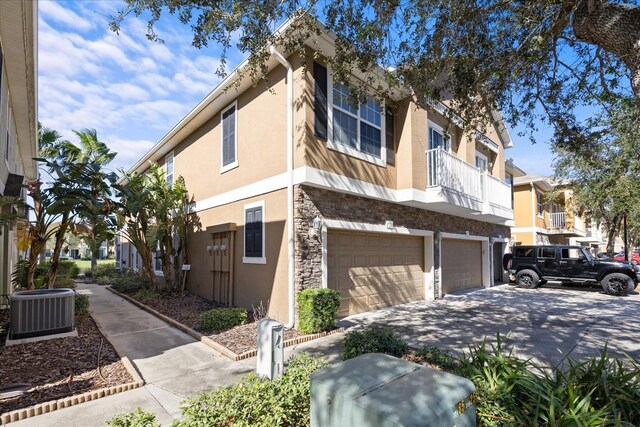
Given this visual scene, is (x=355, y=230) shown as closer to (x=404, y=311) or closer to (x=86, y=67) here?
(x=404, y=311)

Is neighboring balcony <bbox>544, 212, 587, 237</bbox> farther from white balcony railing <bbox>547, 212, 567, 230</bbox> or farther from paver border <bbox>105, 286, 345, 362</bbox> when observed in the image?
paver border <bbox>105, 286, 345, 362</bbox>

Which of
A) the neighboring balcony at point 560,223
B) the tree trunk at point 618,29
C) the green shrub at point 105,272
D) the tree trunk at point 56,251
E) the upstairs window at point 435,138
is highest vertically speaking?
the upstairs window at point 435,138

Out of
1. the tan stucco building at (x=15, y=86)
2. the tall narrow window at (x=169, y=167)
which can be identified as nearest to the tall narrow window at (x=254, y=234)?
the tan stucco building at (x=15, y=86)

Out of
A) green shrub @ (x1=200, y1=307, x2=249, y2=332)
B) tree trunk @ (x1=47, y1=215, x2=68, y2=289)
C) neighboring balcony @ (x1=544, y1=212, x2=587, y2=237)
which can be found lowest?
green shrub @ (x1=200, y1=307, x2=249, y2=332)

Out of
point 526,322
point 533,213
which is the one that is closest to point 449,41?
point 526,322

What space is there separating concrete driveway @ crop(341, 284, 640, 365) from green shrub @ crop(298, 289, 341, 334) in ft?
3.48

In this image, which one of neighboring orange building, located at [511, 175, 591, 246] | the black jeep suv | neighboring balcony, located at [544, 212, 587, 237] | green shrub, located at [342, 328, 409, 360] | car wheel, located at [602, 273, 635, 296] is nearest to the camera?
green shrub, located at [342, 328, 409, 360]

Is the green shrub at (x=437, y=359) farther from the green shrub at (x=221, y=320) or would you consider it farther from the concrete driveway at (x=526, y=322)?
the green shrub at (x=221, y=320)

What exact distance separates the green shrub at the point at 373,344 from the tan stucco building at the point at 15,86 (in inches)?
259

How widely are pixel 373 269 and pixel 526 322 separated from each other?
13.2 ft

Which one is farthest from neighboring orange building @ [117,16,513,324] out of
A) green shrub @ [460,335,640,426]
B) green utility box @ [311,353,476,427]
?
green utility box @ [311,353,476,427]

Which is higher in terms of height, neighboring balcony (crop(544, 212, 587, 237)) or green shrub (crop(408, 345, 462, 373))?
neighboring balcony (crop(544, 212, 587, 237))

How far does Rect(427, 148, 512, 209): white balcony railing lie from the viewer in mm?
10305

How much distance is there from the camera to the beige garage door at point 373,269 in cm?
873
